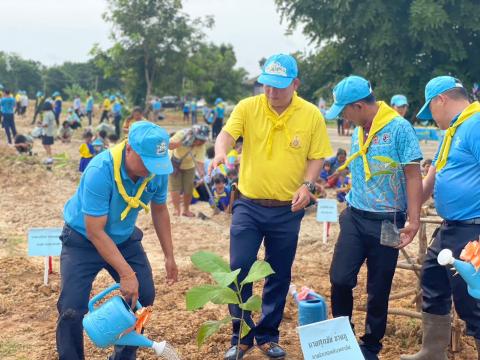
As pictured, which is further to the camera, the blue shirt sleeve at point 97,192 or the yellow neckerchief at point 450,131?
the yellow neckerchief at point 450,131

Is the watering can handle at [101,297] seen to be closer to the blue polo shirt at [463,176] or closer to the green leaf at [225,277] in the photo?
the green leaf at [225,277]

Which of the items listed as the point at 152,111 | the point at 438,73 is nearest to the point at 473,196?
the point at 438,73

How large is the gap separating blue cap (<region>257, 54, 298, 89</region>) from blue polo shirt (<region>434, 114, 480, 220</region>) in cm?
95

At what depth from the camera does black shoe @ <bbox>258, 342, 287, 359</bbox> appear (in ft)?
12.1

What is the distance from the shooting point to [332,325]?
Answer: 2977 millimetres

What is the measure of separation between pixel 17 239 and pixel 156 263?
201 cm

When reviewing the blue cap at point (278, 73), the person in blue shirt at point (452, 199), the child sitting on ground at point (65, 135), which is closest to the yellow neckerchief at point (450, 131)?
the person in blue shirt at point (452, 199)

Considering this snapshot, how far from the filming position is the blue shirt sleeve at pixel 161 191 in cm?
331

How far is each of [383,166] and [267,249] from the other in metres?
0.87

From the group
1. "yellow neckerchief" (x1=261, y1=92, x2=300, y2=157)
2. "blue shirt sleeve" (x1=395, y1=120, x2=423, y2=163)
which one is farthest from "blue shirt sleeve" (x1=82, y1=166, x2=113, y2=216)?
"blue shirt sleeve" (x1=395, y1=120, x2=423, y2=163)

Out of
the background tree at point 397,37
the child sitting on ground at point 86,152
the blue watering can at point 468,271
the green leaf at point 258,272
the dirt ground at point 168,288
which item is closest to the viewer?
the blue watering can at point 468,271

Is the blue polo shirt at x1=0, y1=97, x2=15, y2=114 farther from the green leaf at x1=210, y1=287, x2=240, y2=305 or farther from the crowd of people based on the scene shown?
the green leaf at x1=210, y1=287, x2=240, y2=305

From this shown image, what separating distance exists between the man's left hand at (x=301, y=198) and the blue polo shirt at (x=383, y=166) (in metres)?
0.31

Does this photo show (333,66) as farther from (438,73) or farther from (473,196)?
(473,196)
